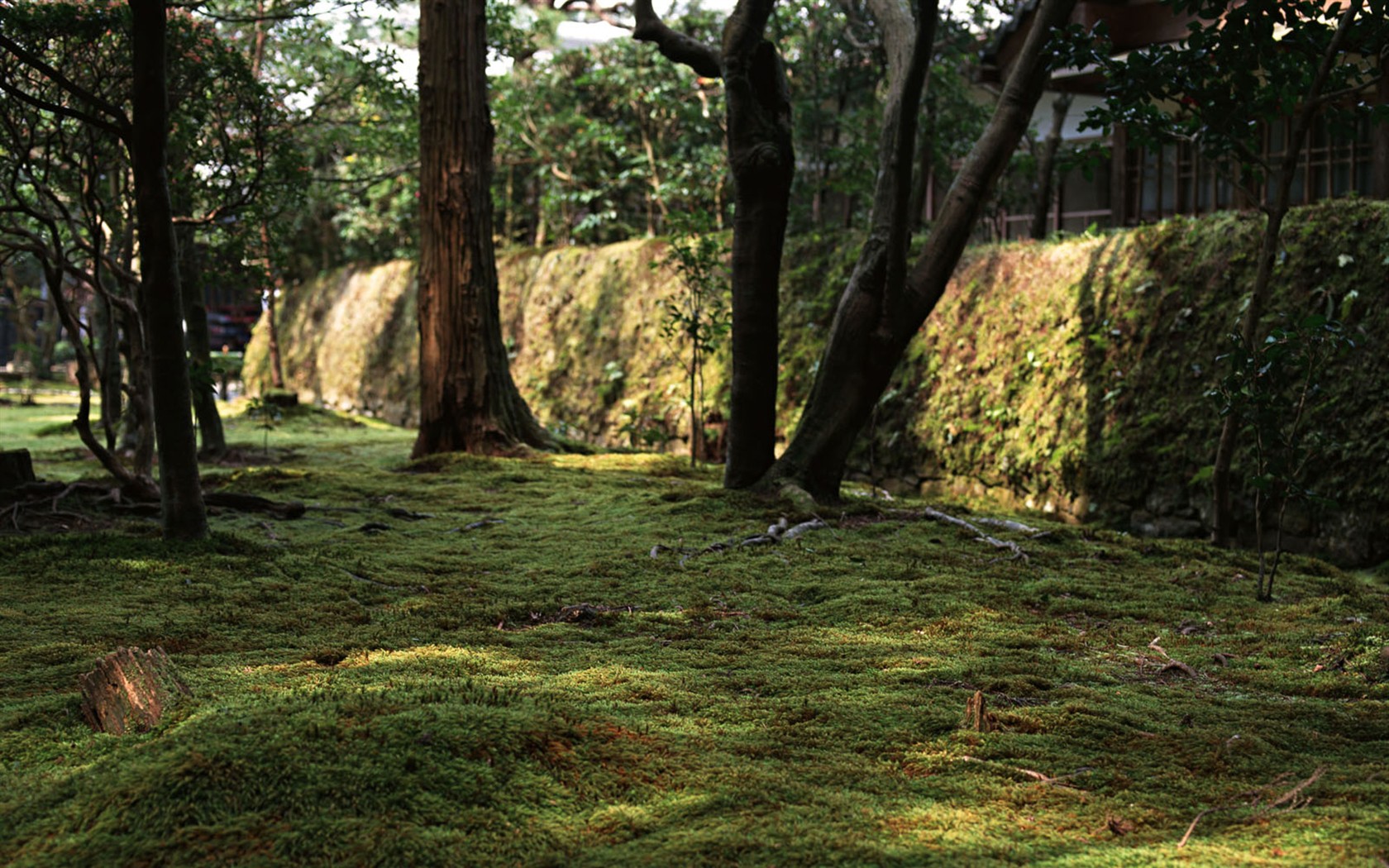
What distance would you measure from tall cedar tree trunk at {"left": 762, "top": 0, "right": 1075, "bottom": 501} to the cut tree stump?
4.40 metres

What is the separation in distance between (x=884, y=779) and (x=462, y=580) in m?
2.77

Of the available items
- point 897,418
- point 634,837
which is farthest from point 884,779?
point 897,418

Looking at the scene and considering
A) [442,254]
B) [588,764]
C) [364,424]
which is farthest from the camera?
[364,424]

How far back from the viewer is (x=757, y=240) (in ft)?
21.9

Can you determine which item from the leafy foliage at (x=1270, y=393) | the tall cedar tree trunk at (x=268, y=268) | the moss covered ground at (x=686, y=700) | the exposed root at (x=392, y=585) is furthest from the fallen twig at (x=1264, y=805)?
the tall cedar tree trunk at (x=268, y=268)

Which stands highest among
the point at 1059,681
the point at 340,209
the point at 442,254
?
the point at 340,209

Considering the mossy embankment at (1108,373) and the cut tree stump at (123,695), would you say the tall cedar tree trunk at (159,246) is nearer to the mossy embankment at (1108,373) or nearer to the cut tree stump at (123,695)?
the cut tree stump at (123,695)

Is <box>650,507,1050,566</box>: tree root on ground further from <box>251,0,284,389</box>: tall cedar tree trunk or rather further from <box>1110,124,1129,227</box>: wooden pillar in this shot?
<box>1110,124,1129,227</box>: wooden pillar

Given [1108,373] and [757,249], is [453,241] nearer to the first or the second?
[757,249]

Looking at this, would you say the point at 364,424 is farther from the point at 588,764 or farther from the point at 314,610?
the point at 588,764

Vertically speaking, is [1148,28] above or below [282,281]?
above

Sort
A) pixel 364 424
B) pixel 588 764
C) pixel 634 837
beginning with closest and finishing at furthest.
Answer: pixel 634 837
pixel 588 764
pixel 364 424

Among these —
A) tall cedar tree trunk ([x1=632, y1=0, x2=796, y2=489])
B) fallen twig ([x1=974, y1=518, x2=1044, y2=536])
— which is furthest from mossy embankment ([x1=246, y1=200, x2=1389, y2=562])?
fallen twig ([x1=974, y1=518, x2=1044, y2=536])

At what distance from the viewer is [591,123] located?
13672mm
